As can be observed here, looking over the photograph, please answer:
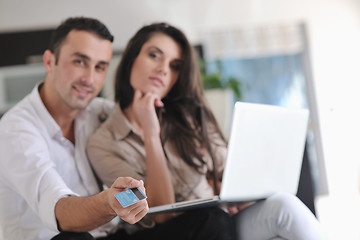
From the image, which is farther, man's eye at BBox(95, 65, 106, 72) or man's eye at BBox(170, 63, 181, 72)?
man's eye at BBox(170, 63, 181, 72)

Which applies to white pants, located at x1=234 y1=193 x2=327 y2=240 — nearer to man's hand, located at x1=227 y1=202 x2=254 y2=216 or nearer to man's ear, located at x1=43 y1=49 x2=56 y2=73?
man's hand, located at x1=227 y1=202 x2=254 y2=216

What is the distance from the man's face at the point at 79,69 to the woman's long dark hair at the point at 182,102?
0.13 meters

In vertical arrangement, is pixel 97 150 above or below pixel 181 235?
above

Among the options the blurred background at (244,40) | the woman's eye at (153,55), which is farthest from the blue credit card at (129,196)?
the blurred background at (244,40)

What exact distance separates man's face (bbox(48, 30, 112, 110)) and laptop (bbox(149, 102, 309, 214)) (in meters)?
0.41

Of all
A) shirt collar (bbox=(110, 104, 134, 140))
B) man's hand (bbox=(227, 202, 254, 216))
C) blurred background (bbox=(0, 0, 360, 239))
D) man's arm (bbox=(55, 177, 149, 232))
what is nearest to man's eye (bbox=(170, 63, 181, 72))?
shirt collar (bbox=(110, 104, 134, 140))

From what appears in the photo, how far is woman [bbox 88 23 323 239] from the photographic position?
116cm

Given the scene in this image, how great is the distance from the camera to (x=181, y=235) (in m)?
1.06

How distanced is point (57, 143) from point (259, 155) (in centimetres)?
57

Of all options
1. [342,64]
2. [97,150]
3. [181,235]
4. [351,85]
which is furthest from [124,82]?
[342,64]

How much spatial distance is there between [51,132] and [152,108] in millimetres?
313

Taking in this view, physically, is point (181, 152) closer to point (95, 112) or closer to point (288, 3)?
point (95, 112)

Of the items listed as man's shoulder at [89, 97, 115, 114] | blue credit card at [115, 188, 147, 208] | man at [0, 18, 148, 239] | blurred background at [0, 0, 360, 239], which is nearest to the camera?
blue credit card at [115, 188, 147, 208]

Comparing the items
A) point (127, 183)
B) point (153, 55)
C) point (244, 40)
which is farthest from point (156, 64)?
point (244, 40)
